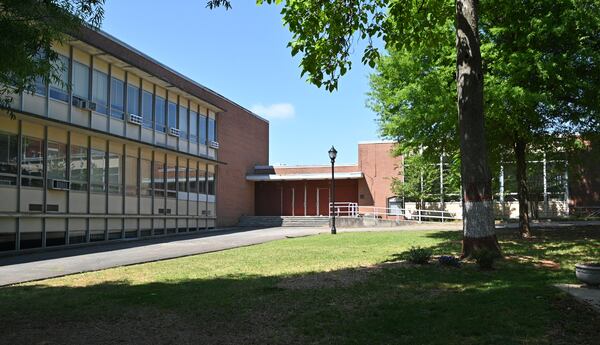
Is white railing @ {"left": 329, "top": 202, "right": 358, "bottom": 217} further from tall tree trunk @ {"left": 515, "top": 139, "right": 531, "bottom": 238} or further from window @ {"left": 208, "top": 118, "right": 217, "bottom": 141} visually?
tall tree trunk @ {"left": 515, "top": 139, "right": 531, "bottom": 238}

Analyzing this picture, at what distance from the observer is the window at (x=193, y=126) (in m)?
32.6

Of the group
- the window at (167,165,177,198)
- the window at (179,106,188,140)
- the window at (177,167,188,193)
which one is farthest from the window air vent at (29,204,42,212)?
the window at (179,106,188,140)

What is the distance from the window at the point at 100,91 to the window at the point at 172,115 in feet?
19.1

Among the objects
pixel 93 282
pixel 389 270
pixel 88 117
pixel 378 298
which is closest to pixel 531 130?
pixel 389 270

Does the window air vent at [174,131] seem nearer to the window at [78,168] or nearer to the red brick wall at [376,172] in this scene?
the window at [78,168]

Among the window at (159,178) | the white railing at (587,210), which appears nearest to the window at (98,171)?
the window at (159,178)

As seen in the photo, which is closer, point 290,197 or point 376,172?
point 376,172

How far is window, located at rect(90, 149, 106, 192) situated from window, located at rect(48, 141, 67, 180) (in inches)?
69.9

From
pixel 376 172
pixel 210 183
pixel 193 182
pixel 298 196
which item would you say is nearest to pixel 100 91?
pixel 193 182

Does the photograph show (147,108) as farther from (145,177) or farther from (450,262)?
(450,262)

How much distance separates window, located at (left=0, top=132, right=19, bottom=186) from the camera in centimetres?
1838

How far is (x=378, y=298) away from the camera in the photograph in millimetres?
7973

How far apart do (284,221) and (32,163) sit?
915 inches

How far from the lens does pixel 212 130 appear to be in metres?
35.4
